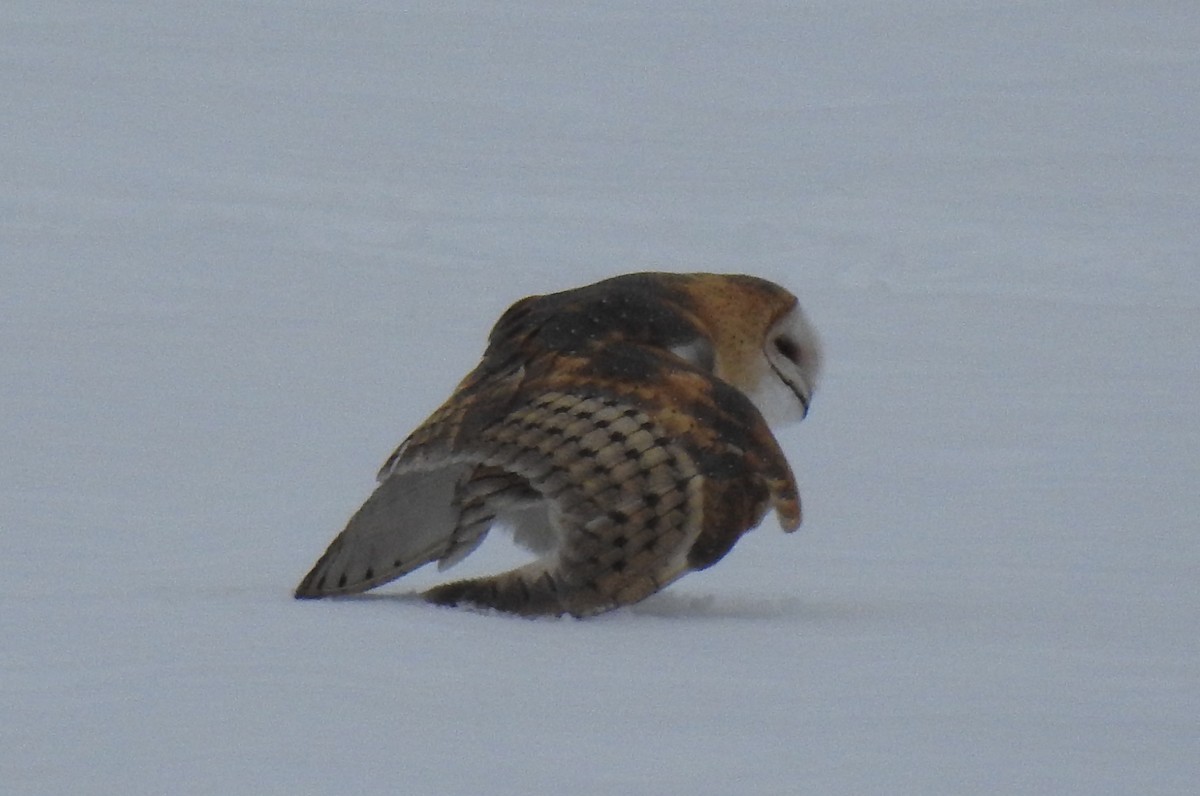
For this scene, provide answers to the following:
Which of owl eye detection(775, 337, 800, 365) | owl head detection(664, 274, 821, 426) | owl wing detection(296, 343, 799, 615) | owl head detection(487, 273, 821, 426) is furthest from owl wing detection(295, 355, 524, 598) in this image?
owl eye detection(775, 337, 800, 365)

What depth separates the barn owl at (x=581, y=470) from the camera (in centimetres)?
368

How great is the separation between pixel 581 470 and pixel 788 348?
107 centimetres

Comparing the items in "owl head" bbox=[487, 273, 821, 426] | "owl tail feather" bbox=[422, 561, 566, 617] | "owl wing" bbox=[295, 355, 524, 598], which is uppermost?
"owl head" bbox=[487, 273, 821, 426]

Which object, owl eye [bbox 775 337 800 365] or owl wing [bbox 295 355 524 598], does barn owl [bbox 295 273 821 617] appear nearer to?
owl wing [bbox 295 355 524 598]

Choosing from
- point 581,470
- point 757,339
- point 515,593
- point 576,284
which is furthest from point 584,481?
point 576,284

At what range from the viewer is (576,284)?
11.1 m

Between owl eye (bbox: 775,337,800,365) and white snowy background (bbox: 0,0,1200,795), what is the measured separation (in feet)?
1.54

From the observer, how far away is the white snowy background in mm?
2955

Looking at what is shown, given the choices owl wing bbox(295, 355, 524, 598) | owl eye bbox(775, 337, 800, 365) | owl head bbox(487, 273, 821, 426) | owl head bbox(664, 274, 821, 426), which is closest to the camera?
owl wing bbox(295, 355, 524, 598)

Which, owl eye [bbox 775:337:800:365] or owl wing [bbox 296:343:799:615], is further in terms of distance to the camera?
owl eye [bbox 775:337:800:365]

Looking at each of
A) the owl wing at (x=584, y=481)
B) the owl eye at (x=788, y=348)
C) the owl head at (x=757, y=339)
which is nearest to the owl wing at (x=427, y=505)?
the owl wing at (x=584, y=481)

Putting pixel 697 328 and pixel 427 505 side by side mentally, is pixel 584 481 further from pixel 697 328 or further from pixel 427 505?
pixel 697 328

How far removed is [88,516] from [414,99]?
12.4 meters

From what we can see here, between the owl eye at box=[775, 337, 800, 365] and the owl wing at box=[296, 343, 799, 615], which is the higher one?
the owl eye at box=[775, 337, 800, 365]
